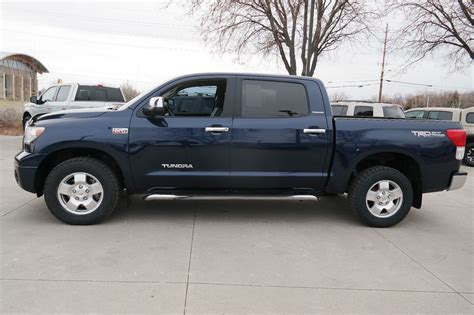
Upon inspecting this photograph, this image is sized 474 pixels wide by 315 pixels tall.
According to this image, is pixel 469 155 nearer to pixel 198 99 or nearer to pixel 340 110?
pixel 340 110

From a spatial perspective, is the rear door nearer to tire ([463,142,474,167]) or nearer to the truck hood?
the truck hood

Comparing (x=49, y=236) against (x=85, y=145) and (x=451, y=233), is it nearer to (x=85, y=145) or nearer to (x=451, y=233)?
(x=85, y=145)

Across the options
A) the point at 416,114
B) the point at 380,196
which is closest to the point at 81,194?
the point at 380,196

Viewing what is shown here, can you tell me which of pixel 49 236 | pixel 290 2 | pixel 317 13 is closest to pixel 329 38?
pixel 317 13

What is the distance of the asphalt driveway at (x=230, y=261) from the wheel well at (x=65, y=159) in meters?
0.52

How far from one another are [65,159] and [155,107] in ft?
4.51

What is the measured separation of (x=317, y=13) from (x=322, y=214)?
1254cm

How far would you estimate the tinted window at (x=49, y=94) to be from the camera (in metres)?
12.8

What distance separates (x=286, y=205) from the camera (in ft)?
19.9

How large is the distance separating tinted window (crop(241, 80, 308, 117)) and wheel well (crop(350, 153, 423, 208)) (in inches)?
43.7

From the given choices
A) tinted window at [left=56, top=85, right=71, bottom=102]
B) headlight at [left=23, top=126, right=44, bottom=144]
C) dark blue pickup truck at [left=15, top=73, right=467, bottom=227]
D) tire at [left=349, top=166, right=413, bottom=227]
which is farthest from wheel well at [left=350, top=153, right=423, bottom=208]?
tinted window at [left=56, top=85, right=71, bottom=102]

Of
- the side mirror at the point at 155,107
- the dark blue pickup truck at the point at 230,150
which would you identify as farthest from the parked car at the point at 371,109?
A: the side mirror at the point at 155,107

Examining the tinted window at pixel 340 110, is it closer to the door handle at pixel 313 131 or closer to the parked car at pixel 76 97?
the parked car at pixel 76 97

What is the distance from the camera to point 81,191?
470cm
